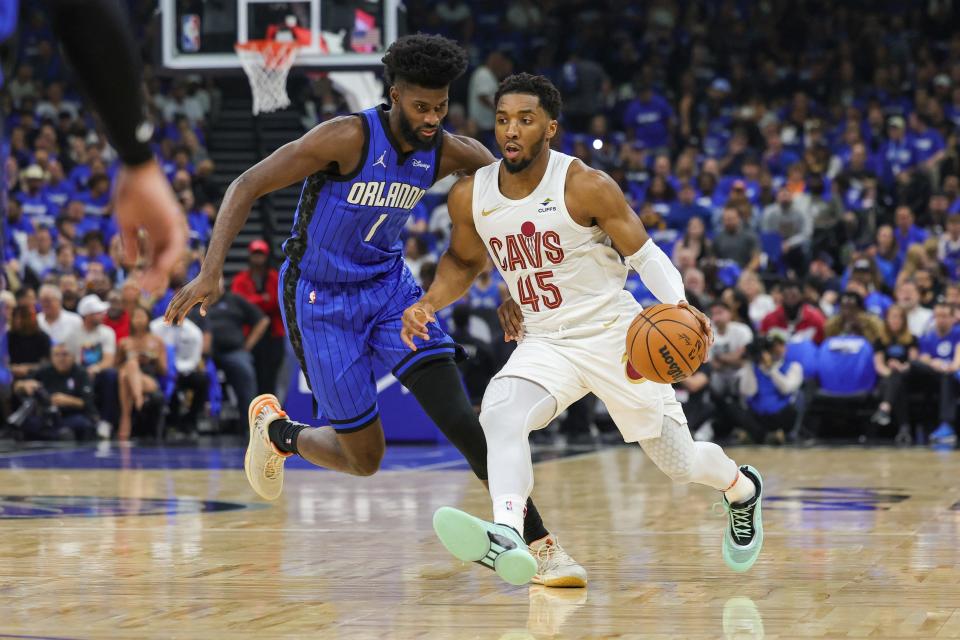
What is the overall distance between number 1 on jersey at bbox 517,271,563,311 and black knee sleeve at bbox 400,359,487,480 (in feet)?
1.46

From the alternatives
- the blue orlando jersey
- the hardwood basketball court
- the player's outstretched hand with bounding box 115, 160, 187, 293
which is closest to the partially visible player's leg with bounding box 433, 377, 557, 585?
the hardwood basketball court

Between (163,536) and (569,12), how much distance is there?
17849 mm

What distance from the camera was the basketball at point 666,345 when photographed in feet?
17.1

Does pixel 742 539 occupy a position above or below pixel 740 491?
below

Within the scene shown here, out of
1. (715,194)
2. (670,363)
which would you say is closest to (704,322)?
(670,363)

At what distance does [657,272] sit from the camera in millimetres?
5508

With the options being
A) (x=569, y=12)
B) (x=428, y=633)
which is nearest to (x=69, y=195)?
(x=569, y=12)

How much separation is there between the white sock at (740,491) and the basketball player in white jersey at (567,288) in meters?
0.05

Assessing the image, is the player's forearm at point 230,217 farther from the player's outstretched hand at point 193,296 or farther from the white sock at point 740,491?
the white sock at point 740,491

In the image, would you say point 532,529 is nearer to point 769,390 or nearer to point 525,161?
point 525,161

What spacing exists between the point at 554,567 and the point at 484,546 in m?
0.54

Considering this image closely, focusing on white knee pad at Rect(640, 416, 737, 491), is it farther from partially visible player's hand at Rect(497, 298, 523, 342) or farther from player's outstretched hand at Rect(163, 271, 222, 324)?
player's outstretched hand at Rect(163, 271, 222, 324)

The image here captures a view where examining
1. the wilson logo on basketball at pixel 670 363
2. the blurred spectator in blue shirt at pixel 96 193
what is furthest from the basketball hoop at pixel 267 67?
the wilson logo on basketball at pixel 670 363

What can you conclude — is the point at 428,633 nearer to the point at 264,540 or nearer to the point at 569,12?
the point at 264,540
